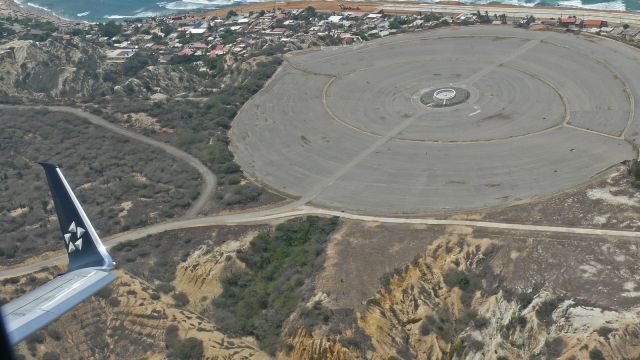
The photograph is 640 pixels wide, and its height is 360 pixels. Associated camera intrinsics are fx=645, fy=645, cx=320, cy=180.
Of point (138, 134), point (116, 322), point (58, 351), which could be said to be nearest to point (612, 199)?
point (116, 322)

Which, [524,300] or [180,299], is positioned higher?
[180,299]

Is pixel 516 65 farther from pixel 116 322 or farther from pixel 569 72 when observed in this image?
pixel 116 322

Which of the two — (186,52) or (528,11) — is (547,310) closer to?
(186,52)

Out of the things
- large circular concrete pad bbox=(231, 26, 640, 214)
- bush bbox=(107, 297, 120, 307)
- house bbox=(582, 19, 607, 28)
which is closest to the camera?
bush bbox=(107, 297, 120, 307)

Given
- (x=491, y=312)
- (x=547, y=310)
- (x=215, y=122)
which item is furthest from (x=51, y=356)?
(x=215, y=122)

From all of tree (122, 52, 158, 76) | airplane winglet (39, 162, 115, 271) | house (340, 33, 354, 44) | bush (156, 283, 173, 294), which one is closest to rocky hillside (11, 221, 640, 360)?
bush (156, 283, 173, 294)

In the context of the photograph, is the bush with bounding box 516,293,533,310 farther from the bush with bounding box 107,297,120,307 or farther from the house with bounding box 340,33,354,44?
the house with bounding box 340,33,354,44
